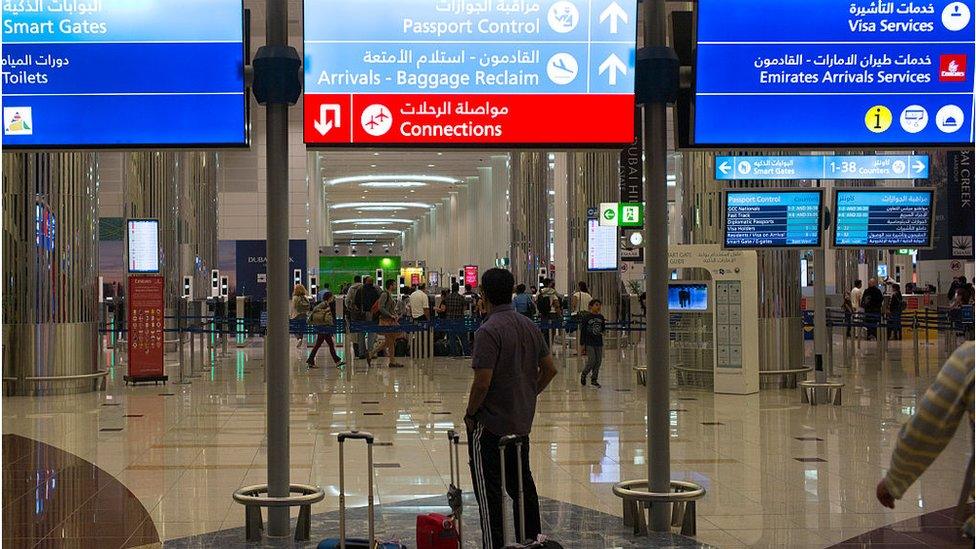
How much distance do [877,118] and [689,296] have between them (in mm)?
9068

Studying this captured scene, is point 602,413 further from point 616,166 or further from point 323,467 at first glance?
point 616,166

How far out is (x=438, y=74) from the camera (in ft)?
19.5

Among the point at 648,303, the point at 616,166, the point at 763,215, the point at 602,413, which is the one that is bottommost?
the point at 602,413

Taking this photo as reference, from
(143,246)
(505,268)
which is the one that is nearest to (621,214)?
(143,246)

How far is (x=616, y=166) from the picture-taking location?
1088 inches

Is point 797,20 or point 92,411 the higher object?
point 797,20

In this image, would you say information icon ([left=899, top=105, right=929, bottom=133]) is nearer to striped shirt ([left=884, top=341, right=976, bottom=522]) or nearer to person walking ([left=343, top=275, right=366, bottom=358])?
striped shirt ([left=884, top=341, right=976, bottom=522])

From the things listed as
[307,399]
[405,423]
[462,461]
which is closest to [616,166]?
[307,399]

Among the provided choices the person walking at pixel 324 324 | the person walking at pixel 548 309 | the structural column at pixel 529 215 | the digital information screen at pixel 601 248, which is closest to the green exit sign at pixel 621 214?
the digital information screen at pixel 601 248

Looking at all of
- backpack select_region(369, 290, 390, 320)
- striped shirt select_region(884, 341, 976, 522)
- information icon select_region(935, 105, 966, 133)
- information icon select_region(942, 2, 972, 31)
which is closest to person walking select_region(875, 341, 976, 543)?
striped shirt select_region(884, 341, 976, 522)

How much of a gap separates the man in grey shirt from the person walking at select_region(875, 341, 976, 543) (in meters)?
2.54

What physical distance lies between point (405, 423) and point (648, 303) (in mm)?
5923

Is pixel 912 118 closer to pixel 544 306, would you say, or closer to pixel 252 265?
pixel 544 306

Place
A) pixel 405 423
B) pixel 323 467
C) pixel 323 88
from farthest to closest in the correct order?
pixel 405 423
pixel 323 467
pixel 323 88
